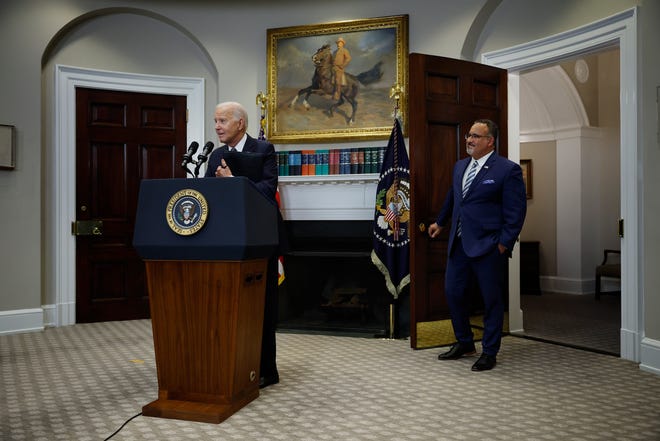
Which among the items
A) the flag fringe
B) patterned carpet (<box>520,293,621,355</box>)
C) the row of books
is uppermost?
the row of books

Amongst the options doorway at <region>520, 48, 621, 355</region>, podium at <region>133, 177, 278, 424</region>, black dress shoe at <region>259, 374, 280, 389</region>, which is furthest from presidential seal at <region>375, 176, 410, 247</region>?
doorway at <region>520, 48, 621, 355</region>

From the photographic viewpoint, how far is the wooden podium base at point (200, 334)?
284 cm

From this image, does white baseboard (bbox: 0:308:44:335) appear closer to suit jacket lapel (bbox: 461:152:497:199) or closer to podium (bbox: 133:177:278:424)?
podium (bbox: 133:177:278:424)

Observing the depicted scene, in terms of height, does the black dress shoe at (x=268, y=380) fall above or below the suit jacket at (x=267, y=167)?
below

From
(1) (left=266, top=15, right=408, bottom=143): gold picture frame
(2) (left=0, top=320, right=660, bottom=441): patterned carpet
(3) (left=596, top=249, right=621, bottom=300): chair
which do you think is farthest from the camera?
(3) (left=596, top=249, right=621, bottom=300): chair

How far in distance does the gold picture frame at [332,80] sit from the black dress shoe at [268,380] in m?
2.91

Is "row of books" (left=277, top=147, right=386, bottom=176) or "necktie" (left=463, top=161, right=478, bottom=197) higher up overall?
"row of books" (left=277, top=147, right=386, bottom=176)

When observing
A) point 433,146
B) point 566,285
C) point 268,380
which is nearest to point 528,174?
point 566,285

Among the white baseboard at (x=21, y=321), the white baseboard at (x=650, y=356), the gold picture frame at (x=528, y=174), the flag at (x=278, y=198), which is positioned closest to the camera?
the white baseboard at (x=650, y=356)

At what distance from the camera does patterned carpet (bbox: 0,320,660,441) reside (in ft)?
8.87

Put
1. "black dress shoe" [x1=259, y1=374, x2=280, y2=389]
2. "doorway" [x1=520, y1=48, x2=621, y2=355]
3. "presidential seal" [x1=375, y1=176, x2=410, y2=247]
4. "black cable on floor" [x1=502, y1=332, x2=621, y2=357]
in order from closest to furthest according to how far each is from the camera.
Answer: "black dress shoe" [x1=259, y1=374, x2=280, y2=389] → "black cable on floor" [x1=502, y1=332, x2=621, y2=357] → "presidential seal" [x1=375, y1=176, x2=410, y2=247] → "doorway" [x1=520, y1=48, x2=621, y2=355]

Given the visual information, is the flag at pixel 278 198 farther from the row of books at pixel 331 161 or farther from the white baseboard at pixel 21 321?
the white baseboard at pixel 21 321

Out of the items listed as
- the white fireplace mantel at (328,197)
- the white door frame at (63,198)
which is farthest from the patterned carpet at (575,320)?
the white door frame at (63,198)

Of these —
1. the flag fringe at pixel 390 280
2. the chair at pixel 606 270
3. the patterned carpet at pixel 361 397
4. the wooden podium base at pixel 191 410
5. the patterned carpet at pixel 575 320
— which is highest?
the flag fringe at pixel 390 280
